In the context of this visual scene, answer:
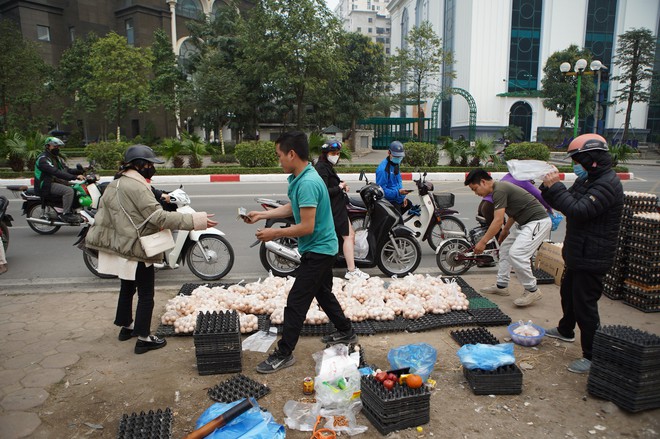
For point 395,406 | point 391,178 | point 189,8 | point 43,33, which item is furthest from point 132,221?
point 189,8

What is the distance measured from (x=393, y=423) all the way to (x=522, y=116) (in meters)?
52.7

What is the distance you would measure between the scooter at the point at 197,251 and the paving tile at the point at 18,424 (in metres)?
3.12

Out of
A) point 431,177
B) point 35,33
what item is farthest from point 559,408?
point 35,33

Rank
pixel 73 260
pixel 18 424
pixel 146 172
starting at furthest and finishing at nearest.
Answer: pixel 73 260 → pixel 146 172 → pixel 18 424

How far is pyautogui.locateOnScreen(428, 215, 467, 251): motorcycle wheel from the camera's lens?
7504mm

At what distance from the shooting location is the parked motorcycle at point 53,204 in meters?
8.73

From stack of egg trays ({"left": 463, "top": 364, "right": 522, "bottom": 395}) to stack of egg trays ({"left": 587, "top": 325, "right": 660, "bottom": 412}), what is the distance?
57cm

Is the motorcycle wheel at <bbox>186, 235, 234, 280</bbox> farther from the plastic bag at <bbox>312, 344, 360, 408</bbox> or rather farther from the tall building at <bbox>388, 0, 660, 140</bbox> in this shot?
the tall building at <bbox>388, 0, 660, 140</bbox>

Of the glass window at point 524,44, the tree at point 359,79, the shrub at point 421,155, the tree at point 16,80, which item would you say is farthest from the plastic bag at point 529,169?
the glass window at point 524,44

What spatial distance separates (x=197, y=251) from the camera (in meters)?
6.47

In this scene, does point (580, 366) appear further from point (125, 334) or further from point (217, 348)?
point (125, 334)

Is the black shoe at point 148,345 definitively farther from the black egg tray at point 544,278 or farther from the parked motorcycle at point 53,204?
the parked motorcycle at point 53,204

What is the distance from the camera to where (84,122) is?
4841 centimetres

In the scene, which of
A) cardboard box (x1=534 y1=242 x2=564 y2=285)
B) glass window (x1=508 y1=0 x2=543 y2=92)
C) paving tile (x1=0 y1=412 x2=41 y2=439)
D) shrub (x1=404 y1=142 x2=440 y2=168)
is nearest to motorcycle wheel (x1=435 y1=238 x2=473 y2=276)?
cardboard box (x1=534 y1=242 x2=564 y2=285)
